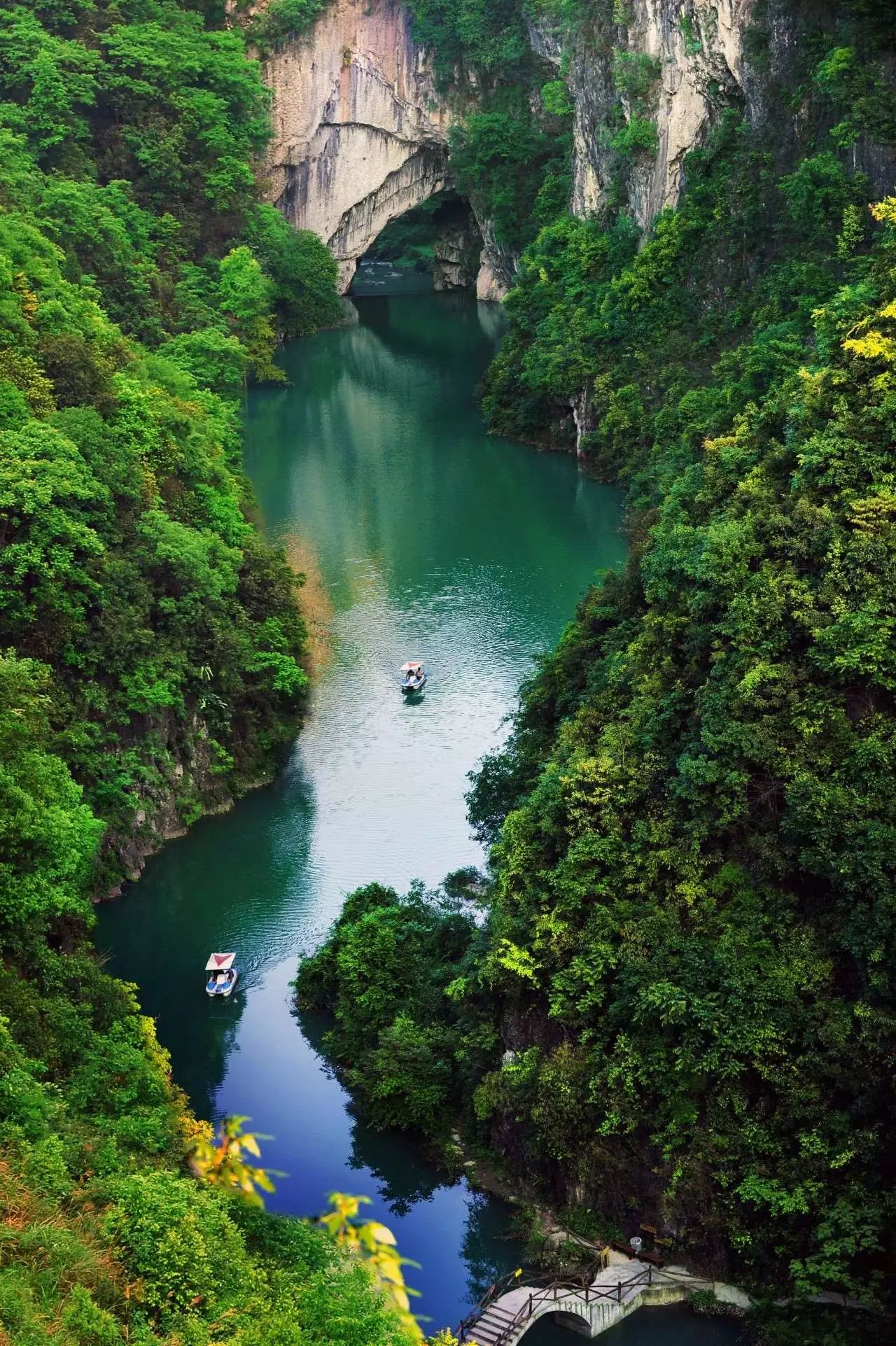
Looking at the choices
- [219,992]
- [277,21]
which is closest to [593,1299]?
[219,992]

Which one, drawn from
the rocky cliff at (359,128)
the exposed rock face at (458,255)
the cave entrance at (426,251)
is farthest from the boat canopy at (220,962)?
the exposed rock face at (458,255)

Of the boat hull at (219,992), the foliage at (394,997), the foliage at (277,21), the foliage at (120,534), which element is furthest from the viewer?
the foliage at (277,21)

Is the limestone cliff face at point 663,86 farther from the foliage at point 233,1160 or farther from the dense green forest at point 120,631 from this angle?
the foliage at point 233,1160

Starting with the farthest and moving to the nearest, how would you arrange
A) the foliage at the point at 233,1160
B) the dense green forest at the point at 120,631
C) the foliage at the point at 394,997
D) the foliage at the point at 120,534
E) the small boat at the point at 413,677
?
1. the small boat at the point at 413,677
2. the foliage at the point at 120,534
3. the foliage at the point at 394,997
4. the dense green forest at the point at 120,631
5. the foliage at the point at 233,1160

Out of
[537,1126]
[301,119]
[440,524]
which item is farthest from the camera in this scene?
[301,119]

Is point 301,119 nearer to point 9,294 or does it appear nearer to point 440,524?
point 440,524

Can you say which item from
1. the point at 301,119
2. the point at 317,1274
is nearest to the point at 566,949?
the point at 317,1274
